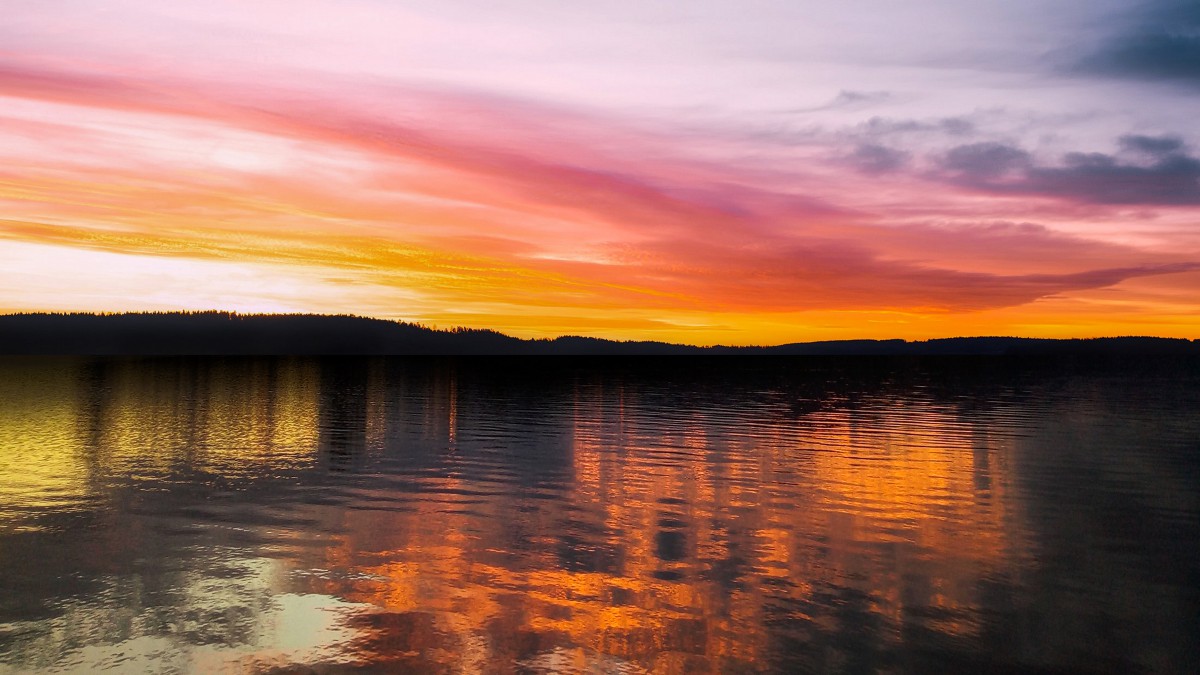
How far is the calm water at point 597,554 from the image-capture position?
1512 cm

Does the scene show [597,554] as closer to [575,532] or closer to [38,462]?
[575,532]

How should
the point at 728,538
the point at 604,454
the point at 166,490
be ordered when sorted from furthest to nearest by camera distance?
the point at 604,454, the point at 166,490, the point at 728,538

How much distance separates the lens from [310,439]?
166ft

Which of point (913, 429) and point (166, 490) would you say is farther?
point (913, 429)

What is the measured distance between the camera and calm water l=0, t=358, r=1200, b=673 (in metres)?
15.1

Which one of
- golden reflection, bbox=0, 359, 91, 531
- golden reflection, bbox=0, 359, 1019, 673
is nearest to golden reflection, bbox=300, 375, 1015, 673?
golden reflection, bbox=0, 359, 1019, 673

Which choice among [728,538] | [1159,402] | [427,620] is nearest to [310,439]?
[728,538]

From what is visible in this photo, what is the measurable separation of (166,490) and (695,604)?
74.9 feet

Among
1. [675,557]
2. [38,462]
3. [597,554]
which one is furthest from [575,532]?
[38,462]

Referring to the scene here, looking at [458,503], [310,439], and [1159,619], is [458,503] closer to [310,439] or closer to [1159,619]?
[1159,619]

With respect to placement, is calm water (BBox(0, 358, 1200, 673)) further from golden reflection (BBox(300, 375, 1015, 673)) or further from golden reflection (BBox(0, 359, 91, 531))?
Answer: golden reflection (BBox(0, 359, 91, 531))

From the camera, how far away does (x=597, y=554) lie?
21.9 meters

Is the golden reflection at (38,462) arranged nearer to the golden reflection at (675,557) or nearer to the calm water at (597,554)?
the calm water at (597,554)

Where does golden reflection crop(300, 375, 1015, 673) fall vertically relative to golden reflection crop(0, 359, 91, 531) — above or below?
below
